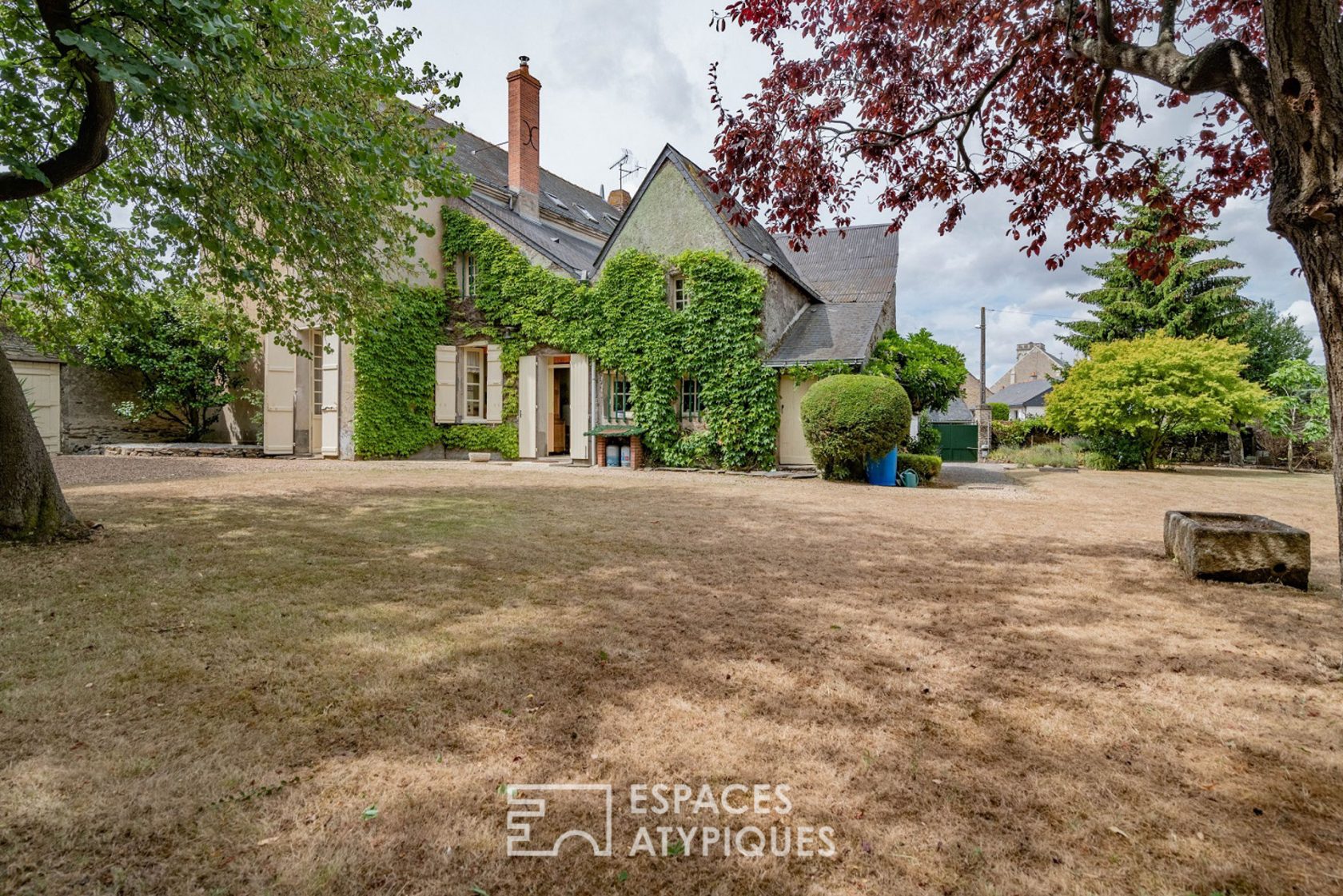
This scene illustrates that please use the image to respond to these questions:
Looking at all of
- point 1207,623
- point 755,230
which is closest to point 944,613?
point 1207,623

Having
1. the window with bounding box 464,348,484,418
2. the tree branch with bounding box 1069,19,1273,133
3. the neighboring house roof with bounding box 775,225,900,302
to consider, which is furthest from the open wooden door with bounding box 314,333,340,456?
the tree branch with bounding box 1069,19,1273,133

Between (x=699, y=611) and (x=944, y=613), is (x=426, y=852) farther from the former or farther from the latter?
(x=944, y=613)

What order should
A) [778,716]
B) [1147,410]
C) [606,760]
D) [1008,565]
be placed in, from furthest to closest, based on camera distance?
Answer: [1147,410] → [1008,565] → [778,716] → [606,760]

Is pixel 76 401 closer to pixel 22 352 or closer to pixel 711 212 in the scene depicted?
pixel 22 352

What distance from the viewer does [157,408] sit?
51.9 ft

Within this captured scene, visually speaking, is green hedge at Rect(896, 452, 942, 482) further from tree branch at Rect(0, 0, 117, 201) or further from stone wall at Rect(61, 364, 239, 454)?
stone wall at Rect(61, 364, 239, 454)

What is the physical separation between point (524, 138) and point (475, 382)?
697cm

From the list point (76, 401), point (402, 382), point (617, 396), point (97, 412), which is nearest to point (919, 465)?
point (617, 396)

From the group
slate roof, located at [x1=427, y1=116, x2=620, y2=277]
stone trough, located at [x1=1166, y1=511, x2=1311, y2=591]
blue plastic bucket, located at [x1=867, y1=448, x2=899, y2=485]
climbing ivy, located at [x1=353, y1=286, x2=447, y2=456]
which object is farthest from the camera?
slate roof, located at [x1=427, y1=116, x2=620, y2=277]

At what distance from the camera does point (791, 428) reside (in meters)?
13.5

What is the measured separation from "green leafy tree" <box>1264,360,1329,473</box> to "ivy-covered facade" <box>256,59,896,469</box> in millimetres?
12666

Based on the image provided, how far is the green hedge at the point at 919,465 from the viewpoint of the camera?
1155 cm

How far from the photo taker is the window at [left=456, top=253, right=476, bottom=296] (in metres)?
16.2

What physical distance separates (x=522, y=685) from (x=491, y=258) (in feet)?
48.8
